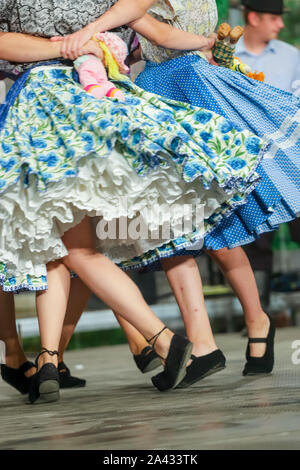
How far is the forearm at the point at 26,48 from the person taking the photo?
2654 millimetres

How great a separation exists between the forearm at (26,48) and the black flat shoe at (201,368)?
37.3 inches

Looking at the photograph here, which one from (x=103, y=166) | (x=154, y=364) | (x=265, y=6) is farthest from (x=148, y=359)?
(x=265, y=6)

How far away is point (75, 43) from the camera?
2615 millimetres

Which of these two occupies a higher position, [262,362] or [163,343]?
[163,343]

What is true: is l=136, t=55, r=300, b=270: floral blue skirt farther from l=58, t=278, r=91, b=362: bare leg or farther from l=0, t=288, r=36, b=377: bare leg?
l=0, t=288, r=36, b=377: bare leg

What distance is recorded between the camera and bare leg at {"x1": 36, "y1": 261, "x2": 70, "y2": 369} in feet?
8.49

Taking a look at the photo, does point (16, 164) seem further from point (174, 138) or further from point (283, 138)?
point (283, 138)

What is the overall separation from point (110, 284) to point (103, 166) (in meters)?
0.33

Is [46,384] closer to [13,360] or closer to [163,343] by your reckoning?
[163,343]

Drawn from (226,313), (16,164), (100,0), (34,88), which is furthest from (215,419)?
(226,313)

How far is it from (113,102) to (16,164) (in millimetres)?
304

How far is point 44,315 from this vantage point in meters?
2.60

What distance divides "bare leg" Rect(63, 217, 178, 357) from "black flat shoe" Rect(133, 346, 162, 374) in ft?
1.21

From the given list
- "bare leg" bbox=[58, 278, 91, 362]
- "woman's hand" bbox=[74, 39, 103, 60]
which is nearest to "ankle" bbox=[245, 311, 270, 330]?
"bare leg" bbox=[58, 278, 91, 362]
